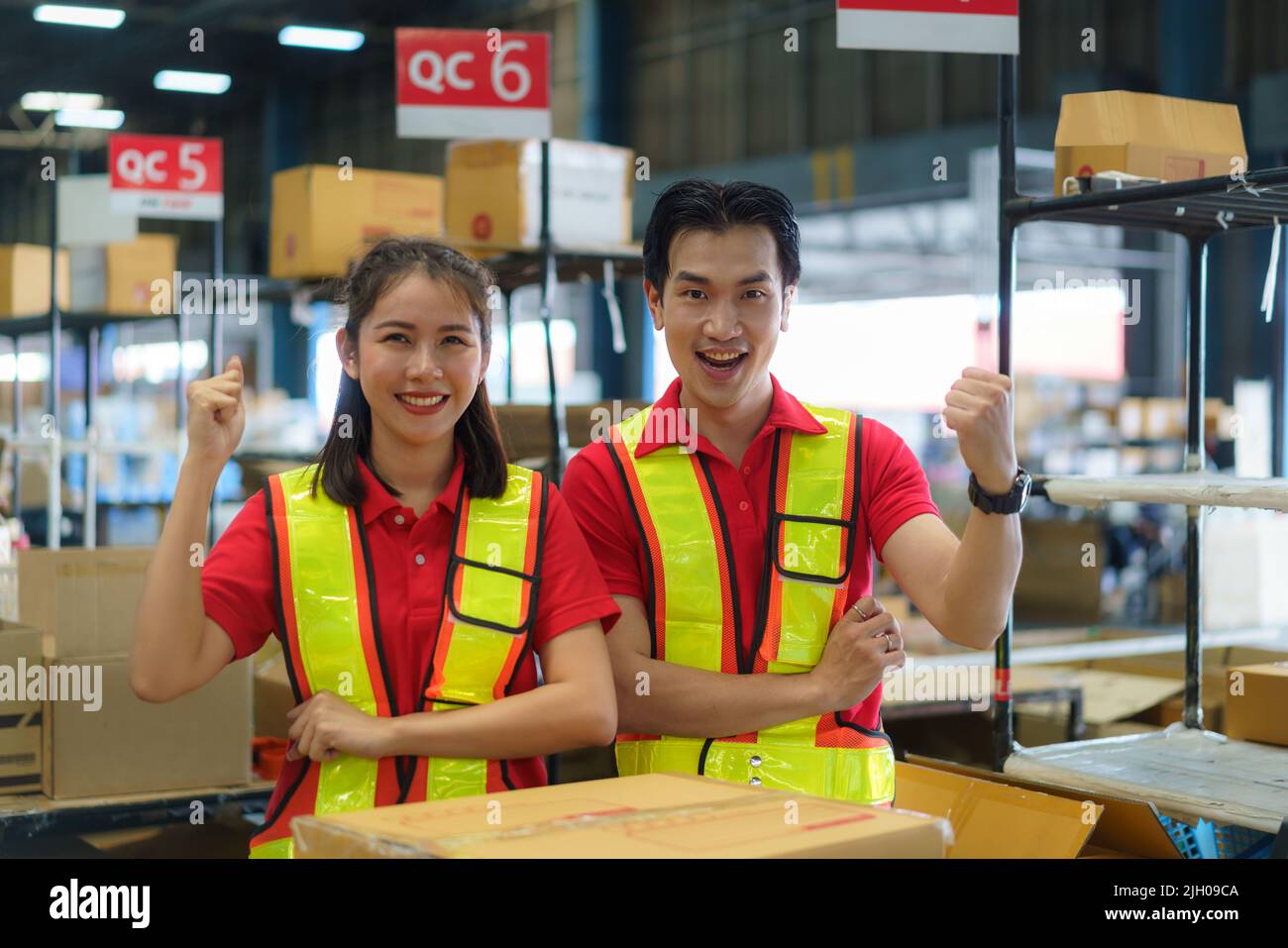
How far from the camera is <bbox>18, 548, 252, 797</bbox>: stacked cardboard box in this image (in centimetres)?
292

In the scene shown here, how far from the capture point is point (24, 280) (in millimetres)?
8688

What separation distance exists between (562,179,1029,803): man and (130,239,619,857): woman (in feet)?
0.50

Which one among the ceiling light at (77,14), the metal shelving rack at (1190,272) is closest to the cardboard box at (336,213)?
the metal shelving rack at (1190,272)

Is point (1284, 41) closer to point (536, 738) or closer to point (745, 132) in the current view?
point (745, 132)

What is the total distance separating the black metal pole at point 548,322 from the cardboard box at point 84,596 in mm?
1464

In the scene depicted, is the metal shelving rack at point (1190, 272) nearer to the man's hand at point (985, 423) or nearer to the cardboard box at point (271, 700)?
the man's hand at point (985, 423)

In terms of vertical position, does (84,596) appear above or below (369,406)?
below

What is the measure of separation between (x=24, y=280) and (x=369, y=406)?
24.3 feet

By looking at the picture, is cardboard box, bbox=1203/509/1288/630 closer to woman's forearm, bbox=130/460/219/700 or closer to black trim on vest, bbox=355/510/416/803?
black trim on vest, bbox=355/510/416/803

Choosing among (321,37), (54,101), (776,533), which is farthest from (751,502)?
(54,101)

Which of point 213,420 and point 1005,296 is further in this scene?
point 1005,296

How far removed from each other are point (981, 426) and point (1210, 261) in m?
10.7

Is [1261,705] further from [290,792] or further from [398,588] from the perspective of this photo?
[290,792]
